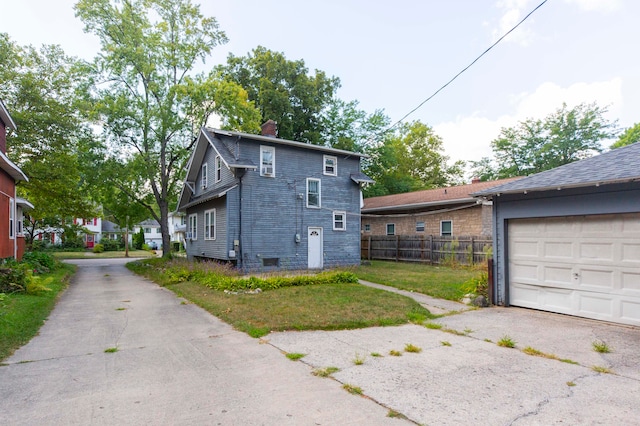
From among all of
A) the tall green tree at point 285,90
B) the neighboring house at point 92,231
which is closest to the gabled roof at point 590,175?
the tall green tree at point 285,90

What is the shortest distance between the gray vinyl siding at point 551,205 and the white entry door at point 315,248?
10.1 metres

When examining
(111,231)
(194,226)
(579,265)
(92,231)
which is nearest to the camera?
(579,265)

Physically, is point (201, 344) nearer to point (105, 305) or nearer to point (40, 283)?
point (105, 305)

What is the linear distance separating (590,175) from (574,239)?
139cm

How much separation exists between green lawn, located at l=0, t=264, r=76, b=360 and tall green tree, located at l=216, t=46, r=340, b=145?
80.9 feet

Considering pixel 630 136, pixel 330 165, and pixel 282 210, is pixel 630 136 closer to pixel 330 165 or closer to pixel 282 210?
pixel 330 165

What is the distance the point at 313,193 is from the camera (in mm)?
18688

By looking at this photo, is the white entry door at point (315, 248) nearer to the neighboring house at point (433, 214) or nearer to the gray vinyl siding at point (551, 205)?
the neighboring house at point (433, 214)

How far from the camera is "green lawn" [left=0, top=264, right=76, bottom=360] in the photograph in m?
6.15

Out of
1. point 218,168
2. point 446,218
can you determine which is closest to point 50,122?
point 218,168

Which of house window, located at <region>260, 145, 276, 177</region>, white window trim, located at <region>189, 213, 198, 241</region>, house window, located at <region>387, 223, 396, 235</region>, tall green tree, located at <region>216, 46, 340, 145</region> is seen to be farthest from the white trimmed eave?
tall green tree, located at <region>216, 46, 340, 145</region>

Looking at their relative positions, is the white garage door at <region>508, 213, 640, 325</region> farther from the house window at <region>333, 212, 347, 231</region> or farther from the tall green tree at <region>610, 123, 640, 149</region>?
the tall green tree at <region>610, 123, 640, 149</region>

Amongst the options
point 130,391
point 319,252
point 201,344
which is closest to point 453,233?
point 319,252

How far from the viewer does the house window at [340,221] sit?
63.2ft
